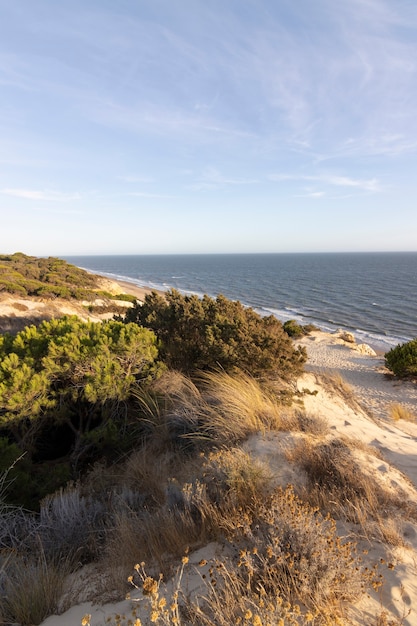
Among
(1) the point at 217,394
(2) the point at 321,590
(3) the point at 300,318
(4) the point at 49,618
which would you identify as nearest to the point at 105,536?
(4) the point at 49,618

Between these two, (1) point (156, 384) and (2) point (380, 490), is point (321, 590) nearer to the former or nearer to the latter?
(2) point (380, 490)

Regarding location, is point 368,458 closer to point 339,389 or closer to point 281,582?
point 281,582

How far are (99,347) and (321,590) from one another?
4.41 meters

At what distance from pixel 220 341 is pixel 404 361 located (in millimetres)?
10700

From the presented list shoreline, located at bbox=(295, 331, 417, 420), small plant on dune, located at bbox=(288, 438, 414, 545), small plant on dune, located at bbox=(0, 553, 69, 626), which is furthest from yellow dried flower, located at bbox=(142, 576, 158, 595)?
shoreline, located at bbox=(295, 331, 417, 420)

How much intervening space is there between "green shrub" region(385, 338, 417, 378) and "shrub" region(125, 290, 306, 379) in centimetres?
844

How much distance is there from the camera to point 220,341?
6824 mm

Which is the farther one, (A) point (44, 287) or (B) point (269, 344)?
(A) point (44, 287)

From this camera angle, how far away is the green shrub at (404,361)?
13732 mm

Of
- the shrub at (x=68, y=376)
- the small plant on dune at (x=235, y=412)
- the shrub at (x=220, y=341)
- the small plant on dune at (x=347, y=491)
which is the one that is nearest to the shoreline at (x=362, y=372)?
the shrub at (x=220, y=341)

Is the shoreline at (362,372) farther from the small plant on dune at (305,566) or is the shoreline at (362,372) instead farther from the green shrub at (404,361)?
the small plant on dune at (305,566)

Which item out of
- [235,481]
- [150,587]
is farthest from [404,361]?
[150,587]

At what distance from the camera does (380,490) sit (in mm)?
3465

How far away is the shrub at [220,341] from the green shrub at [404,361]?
8437mm
